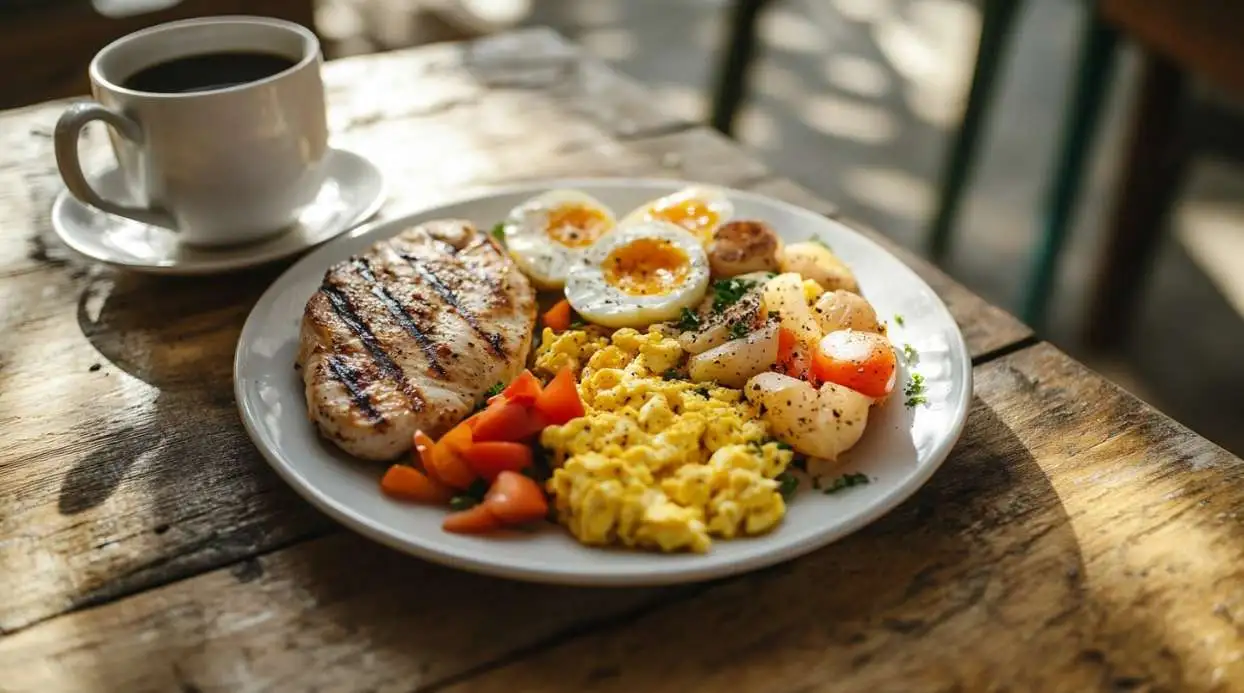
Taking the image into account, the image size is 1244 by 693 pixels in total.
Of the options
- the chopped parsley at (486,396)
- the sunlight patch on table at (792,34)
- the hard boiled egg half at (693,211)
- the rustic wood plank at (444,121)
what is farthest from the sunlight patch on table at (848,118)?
the chopped parsley at (486,396)

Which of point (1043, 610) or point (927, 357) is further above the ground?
point (927, 357)

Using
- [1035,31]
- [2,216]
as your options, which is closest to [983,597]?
[2,216]

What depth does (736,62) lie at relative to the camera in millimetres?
3830

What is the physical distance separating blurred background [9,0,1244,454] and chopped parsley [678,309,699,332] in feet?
7.78

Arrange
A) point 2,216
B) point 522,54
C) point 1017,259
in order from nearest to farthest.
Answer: point 2,216, point 522,54, point 1017,259

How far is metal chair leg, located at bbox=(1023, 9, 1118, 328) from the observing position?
340 cm

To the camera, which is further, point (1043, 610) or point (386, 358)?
point (386, 358)

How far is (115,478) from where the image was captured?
1419 millimetres

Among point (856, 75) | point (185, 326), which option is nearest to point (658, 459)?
point (185, 326)

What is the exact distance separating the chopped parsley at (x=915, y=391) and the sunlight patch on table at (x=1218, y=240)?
11.8 ft

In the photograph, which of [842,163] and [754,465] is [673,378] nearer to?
[754,465]

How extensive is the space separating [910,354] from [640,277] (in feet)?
1.53

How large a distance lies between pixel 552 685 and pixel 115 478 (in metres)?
0.72

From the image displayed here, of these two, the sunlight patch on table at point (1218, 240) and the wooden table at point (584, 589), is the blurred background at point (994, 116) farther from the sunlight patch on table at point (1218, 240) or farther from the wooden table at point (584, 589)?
the wooden table at point (584, 589)
